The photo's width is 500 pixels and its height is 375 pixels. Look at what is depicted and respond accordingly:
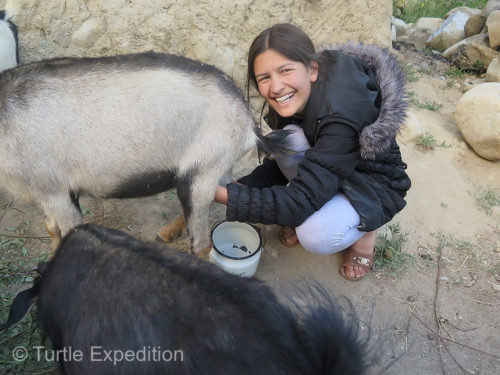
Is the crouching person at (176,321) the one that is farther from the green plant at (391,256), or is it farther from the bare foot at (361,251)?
the green plant at (391,256)

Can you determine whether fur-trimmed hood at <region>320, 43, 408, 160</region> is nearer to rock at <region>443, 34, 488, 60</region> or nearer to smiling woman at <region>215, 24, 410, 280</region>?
smiling woman at <region>215, 24, 410, 280</region>

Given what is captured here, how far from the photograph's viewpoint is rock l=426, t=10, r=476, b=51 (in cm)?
648

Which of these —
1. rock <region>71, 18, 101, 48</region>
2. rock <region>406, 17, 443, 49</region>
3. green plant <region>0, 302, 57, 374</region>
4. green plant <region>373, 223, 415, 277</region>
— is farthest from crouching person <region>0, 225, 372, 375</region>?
rock <region>406, 17, 443, 49</region>

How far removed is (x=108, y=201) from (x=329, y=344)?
7.58 ft


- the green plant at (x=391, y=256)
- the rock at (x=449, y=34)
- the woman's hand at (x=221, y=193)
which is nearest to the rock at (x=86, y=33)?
the woman's hand at (x=221, y=193)

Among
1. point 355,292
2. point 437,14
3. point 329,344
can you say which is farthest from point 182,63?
point 437,14

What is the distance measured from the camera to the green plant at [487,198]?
3.40 m

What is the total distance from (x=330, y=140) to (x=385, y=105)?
35 cm

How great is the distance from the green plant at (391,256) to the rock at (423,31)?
5.37 m

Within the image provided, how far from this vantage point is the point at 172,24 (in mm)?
3395

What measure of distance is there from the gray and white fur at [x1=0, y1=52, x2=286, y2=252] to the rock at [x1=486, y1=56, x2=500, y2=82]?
4147 mm

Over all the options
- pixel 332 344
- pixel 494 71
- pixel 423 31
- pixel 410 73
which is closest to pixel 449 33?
pixel 423 31

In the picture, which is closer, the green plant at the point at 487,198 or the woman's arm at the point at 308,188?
the woman's arm at the point at 308,188

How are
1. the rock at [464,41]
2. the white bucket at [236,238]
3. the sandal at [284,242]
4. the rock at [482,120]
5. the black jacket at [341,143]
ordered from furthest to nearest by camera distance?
the rock at [464,41] → the rock at [482,120] → the sandal at [284,242] → the white bucket at [236,238] → the black jacket at [341,143]
